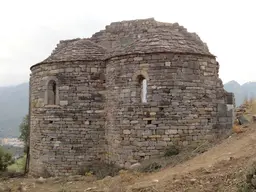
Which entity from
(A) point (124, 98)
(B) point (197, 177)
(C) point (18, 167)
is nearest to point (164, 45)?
(A) point (124, 98)

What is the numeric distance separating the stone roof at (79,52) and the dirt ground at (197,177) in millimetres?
4076

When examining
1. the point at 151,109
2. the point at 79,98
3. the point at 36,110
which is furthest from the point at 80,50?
the point at 151,109

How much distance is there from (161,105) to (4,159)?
7977mm

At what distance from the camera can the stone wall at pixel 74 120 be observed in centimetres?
1209

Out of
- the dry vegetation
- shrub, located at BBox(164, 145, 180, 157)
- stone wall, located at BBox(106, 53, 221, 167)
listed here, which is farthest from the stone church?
the dry vegetation

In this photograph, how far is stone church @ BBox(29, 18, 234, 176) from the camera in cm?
1085

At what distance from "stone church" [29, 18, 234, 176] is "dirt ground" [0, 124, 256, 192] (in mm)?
1443

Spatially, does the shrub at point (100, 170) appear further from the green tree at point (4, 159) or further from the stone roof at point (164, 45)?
the green tree at point (4, 159)

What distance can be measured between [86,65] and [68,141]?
8.55 feet

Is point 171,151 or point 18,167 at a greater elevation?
point 171,151

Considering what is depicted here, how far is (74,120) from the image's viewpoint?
12133 mm

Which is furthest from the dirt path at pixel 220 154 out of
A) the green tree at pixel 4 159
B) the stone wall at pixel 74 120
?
the green tree at pixel 4 159

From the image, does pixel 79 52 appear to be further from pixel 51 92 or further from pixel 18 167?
pixel 18 167

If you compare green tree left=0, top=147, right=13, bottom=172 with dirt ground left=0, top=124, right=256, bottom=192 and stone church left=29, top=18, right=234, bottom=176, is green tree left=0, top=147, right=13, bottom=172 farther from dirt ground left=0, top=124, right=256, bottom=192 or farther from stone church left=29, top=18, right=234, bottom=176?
dirt ground left=0, top=124, right=256, bottom=192
